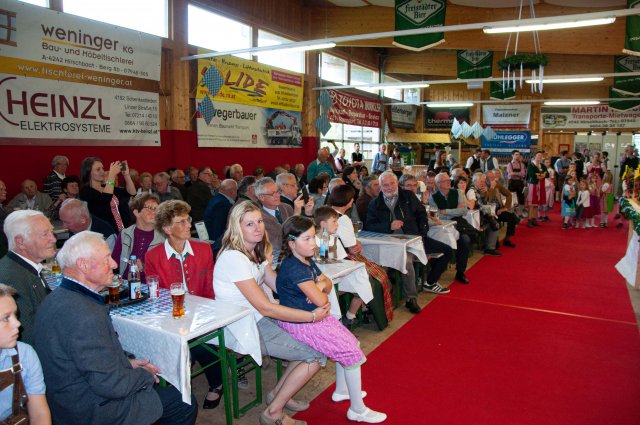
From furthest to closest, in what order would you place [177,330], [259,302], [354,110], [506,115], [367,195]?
[506,115], [354,110], [367,195], [259,302], [177,330]

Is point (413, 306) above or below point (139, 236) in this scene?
below

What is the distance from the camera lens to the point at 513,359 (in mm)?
3707

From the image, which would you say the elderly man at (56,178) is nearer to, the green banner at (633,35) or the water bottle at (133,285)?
the water bottle at (133,285)

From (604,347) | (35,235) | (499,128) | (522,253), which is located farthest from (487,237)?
(499,128)

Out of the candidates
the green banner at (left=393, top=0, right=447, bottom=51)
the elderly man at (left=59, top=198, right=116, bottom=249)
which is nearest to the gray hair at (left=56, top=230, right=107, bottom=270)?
the elderly man at (left=59, top=198, right=116, bottom=249)

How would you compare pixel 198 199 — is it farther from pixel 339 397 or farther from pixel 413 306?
pixel 339 397

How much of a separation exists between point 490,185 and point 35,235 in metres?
6.90

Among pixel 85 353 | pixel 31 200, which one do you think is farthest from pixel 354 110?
pixel 85 353

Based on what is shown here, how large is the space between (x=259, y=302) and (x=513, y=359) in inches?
89.5

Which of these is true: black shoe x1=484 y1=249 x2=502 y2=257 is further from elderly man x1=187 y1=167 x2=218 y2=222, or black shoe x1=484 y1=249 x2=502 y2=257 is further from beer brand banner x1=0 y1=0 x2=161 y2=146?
beer brand banner x1=0 y1=0 x2=161 y2=146

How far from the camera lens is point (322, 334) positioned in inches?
107

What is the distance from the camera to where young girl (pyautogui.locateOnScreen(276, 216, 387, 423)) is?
270 centimetres

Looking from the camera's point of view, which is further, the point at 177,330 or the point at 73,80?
the point at 73,80

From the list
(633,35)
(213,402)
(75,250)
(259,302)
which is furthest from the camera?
(633,35)
